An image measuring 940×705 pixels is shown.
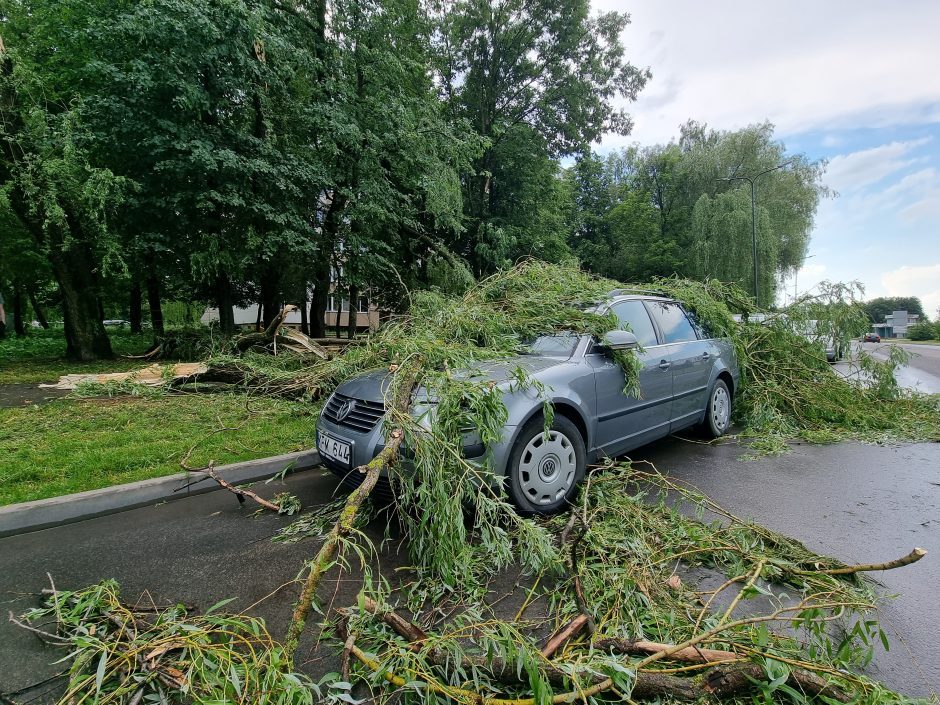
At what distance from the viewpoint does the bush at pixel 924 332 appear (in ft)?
177

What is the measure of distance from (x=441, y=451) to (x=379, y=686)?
1161mm

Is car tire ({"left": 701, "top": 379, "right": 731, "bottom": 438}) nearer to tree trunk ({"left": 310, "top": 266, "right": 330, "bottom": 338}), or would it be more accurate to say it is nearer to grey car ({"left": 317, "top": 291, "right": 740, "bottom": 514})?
grey car ({"left": 317, "top": 291, "right": 740, "bottom": 514})

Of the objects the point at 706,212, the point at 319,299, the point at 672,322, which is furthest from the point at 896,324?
the point at 672,322

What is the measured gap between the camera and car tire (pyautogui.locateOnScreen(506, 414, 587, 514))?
9.89 feet

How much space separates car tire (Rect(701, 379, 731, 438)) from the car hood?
2.74 meters

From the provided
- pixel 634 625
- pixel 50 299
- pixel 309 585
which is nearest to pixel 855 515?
pixel 634 625

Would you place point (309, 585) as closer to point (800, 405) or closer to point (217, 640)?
point (217, 640)

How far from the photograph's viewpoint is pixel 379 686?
173 centimetres

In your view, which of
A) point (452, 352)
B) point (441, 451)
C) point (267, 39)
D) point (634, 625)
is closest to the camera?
point (634, 625)

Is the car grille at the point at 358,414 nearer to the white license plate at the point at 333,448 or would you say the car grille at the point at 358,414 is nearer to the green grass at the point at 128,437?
the white license plate at the point at 333,448

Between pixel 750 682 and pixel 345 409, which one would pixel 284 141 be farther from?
pixel 750 682

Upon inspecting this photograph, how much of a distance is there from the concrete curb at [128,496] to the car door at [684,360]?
12.5ft

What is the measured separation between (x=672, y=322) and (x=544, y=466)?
9.21ft

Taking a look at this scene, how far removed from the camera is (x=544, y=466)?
318 centimetres
